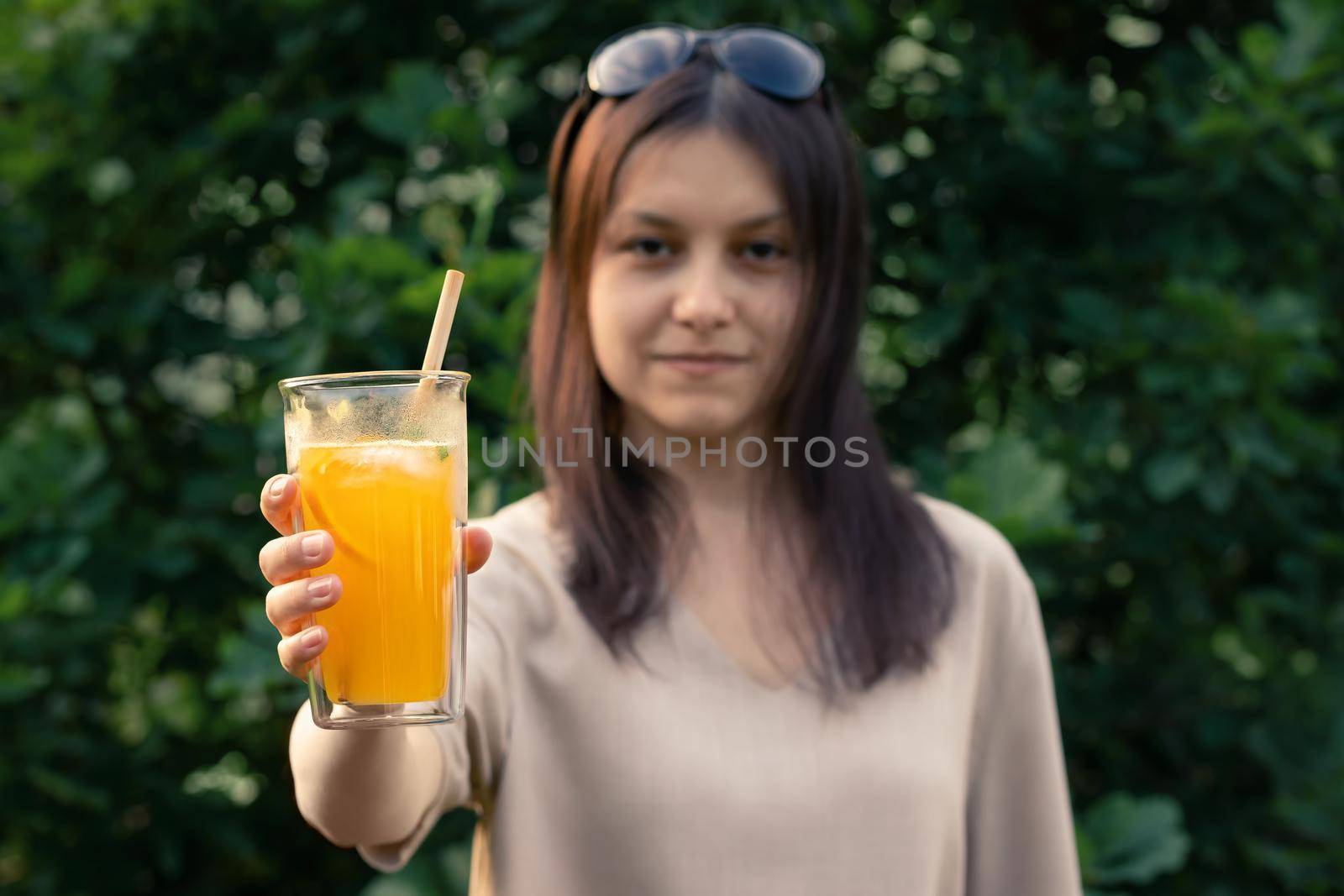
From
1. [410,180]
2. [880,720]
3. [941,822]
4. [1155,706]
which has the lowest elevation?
[1155,706]

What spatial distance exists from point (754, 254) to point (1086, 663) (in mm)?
1779

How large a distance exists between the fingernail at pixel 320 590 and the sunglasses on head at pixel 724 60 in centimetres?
85

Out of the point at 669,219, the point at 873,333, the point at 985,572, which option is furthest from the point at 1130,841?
the point at 669,219

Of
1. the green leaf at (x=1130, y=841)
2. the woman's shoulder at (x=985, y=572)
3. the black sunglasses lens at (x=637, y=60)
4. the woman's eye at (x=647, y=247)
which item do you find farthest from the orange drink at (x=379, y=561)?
the green leaf at (x=1130, y=841)

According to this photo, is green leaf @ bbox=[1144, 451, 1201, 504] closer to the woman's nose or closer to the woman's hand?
the woman's nose

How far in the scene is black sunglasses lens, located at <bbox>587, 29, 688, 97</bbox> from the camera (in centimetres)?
181

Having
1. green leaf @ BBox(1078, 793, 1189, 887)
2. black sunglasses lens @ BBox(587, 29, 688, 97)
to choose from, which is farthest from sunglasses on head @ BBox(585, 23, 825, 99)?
green leaf @ BBox(1078, 793, 1189, 887)

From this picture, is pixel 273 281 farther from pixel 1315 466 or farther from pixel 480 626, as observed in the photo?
pixel 1315 466

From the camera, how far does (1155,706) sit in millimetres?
3043

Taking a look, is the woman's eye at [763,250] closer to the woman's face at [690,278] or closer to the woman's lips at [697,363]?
the woman's face at [690,278]

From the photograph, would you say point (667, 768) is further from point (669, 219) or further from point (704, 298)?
point (669, 219)

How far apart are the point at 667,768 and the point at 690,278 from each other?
60 cm

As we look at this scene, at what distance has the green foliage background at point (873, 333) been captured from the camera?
271cm

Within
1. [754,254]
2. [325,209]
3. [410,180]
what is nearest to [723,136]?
[754,254]
